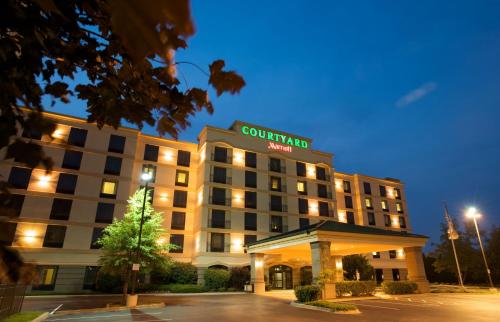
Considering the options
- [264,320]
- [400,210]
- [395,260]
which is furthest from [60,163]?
[400,210]

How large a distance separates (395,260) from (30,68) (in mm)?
58326

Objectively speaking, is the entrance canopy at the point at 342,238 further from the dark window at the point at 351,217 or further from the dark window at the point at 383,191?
the dark window at the point at 383,191

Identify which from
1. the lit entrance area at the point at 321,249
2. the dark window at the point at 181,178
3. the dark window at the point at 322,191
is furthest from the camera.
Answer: the dark window at the point at 322,191

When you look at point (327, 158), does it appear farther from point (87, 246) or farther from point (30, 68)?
point (30, 68)

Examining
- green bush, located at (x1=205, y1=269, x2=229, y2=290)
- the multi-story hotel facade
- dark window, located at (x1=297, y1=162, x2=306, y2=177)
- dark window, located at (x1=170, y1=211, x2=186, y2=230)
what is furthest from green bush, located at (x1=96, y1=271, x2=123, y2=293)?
dark window, located at (x1=297, y1=162, x2=306, y2=177)

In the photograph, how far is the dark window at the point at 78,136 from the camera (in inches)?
1378

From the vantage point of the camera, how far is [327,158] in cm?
4884

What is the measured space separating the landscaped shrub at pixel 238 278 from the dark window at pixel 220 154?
13893mm

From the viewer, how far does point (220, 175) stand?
1554 inches

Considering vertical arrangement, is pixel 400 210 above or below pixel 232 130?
below

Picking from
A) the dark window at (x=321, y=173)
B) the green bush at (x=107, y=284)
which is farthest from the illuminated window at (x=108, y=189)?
the dark window at (x=321, y=173)

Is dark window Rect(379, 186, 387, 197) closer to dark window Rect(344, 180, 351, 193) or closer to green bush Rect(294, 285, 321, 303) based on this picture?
dark window Rect(344, 180, 351, 193)

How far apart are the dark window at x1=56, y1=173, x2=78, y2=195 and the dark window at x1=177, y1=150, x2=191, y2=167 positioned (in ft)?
40.4

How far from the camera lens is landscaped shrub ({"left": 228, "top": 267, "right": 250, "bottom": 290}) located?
33188mm
